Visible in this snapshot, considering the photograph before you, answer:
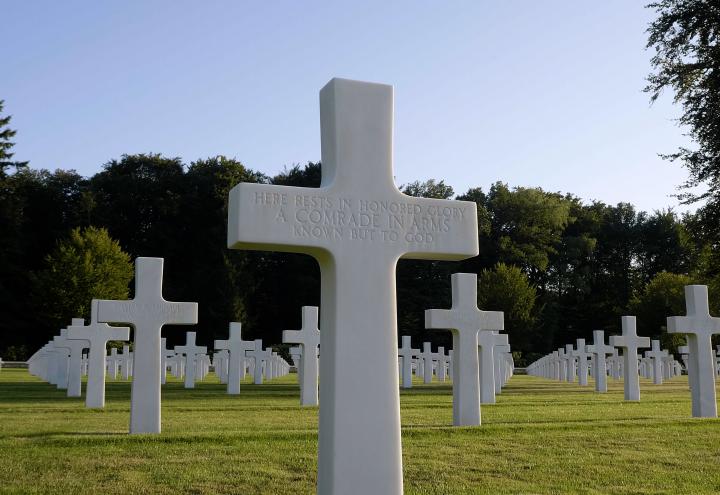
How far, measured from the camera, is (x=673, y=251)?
6000cm

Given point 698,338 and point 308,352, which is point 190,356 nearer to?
point 308,352

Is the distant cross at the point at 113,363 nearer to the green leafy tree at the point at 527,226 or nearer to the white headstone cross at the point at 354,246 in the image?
the white headstone cross at the point at 354,246

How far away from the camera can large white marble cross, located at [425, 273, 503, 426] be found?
11289 mm

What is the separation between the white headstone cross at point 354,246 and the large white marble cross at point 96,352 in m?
9.74

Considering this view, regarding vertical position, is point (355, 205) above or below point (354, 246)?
above

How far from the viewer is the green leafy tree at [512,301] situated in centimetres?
4609

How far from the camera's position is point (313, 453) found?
8.11m

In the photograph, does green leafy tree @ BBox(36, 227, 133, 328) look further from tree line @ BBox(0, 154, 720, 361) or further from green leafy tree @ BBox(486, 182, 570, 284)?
green leafy tree @ BBox(486, 182, 570, 284)

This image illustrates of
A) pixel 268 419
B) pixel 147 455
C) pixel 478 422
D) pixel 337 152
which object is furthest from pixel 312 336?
pixel 337 152

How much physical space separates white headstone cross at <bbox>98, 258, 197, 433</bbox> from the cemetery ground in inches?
14.4

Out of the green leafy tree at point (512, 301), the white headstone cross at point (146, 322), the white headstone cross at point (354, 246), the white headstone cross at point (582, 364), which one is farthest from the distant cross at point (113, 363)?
the white headstone cross at point (354, 246)

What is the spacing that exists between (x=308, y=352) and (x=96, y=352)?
13.4 ft

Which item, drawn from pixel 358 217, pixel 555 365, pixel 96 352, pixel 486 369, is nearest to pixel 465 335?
pixel 486 369

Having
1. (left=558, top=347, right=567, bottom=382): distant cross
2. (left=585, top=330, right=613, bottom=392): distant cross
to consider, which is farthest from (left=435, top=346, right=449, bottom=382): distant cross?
(left=585, top=330, right=613, bottom=392): distant cross
